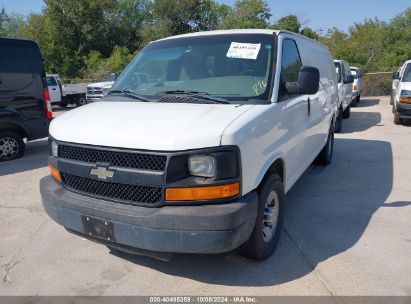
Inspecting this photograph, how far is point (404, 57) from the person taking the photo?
31078mm

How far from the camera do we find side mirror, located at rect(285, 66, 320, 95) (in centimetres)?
376

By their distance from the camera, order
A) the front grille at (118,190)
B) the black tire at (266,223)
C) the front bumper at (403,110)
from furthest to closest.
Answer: the front bumper at (403,110) < the black tire at (266,223) < the front grille at (118,190)

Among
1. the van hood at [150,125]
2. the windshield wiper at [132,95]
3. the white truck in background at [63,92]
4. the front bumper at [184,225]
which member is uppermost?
the windshield wiper at [132,95]

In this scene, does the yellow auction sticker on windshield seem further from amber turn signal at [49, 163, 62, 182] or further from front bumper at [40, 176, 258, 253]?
amber turn signal at [49, 163, 62, 182]

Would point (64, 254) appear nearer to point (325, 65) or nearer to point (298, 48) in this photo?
→ point (298, 48)

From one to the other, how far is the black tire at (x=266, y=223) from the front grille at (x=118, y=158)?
948mm

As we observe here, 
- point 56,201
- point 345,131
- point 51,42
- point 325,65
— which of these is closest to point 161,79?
point 56,201

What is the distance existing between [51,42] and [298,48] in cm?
3662

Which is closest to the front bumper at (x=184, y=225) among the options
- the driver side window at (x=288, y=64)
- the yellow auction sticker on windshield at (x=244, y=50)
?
the driver side window at (x=288, y=64)

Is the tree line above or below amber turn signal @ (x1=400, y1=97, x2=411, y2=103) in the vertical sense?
above

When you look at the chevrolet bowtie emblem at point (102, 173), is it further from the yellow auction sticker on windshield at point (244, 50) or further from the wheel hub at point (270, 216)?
the yellow auction sticker on windshield at point (244, 50)

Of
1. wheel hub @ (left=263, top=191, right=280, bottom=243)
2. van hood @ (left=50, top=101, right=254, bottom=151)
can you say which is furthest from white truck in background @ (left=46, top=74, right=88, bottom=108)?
wheel hub @ (left=263, top=191, right=280, bottom=243)

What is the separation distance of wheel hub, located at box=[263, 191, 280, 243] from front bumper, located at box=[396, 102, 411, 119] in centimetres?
864

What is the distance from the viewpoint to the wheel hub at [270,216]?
3604 mm
